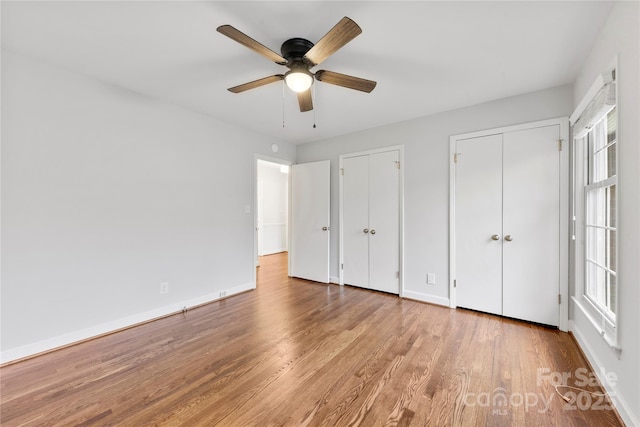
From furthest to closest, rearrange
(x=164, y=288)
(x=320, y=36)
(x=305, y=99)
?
(x=164, y=288) → (x=305, y=99) → (x=320, y=36)

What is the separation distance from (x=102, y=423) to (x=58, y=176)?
6.64ft

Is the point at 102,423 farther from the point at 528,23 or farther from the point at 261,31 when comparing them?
the point at 528,23

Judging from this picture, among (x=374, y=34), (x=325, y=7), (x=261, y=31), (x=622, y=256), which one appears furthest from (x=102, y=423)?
(x=622, y=256)

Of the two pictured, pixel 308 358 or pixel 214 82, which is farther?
pixel 214 82

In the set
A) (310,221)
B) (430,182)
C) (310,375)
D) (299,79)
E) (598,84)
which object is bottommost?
(310,375)

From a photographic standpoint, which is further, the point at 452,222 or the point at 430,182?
the point at 430,182

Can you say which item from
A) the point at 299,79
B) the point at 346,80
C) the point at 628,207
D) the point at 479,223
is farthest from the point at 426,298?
the point at 299,79

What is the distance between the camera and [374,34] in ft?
6.01

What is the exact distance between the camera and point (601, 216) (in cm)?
208

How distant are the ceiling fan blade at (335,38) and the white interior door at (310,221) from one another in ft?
8.34

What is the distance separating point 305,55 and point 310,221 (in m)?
3.00

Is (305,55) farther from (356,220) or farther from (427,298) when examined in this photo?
(427,298)

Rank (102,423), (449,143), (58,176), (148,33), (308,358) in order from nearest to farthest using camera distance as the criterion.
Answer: (102,423), (148,33), (308,358), (58,176), (449,143)

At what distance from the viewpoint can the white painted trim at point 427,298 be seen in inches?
126
